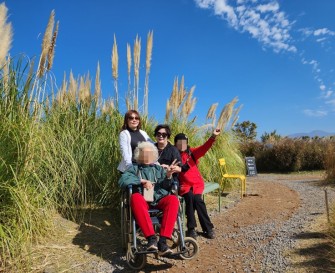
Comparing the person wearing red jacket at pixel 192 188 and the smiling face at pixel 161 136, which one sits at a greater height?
the smiling face at pixel 161 136

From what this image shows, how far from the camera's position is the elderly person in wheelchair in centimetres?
297

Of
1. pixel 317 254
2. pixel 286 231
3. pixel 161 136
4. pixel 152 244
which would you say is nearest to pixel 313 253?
pixel 317 254

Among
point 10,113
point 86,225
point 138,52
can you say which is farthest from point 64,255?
point 138,52

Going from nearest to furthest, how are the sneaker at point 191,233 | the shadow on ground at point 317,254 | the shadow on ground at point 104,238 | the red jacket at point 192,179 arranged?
the shadow on ground at point 317,254, the shadow on ground at point 104,238, the sneaker at point 191,233, the red jacket at point 192,179

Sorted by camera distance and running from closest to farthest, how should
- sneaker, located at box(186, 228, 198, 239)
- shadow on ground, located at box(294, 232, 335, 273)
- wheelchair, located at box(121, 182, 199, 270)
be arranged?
shadow on ground, located at box(294, 232, 335, 273)
wheelchair, located at box(121, 182, 199, 270)
sneaker, located at box(186, 228, 198, 239)

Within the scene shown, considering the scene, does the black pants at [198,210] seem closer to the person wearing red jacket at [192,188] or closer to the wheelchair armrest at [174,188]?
the person wearing red jacket at [192,188]

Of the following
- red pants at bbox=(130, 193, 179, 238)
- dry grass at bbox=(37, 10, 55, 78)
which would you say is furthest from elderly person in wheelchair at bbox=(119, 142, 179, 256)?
dry grass at bbox=(37, 10, 55, 78)

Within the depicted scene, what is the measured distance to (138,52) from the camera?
5.17 metres

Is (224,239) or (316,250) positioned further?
(224,239)

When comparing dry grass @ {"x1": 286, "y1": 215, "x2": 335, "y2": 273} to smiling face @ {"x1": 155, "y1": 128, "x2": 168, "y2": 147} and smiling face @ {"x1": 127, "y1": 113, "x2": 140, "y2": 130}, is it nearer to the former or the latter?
smiling face @ {"x1": 155, "y1": 128, "x2": 168, "y2": 147}

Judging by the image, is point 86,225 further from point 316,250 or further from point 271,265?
point 316,250

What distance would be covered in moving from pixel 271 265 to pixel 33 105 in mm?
2871

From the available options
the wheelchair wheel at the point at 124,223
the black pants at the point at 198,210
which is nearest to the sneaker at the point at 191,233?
the black pants at the point at 198,210

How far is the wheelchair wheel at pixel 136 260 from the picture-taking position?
9.70 ft
